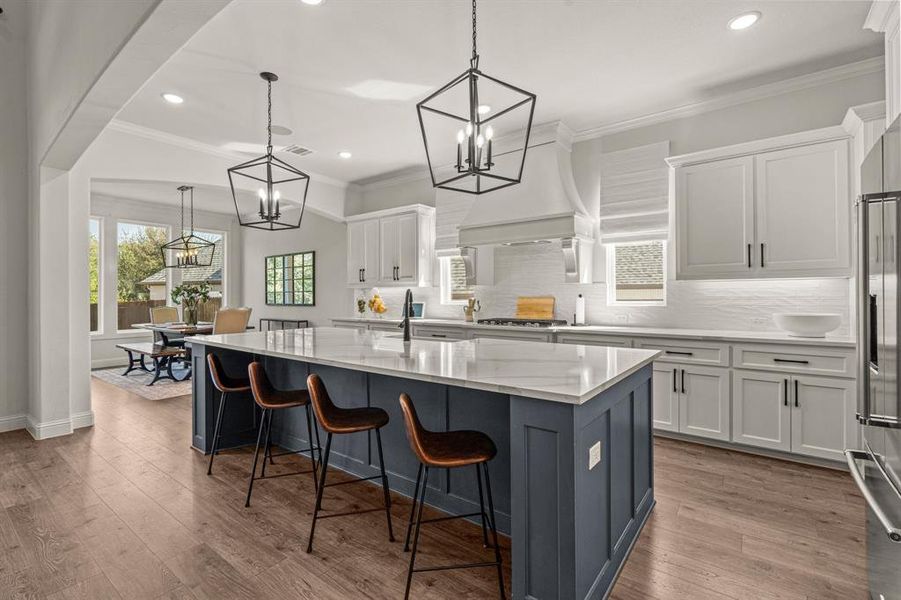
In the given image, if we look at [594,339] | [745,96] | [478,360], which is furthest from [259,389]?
[745,96]

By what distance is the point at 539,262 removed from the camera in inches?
212

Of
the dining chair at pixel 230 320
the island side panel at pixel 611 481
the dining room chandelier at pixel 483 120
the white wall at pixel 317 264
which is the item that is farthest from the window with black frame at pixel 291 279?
the island side panel at pixel 611 481

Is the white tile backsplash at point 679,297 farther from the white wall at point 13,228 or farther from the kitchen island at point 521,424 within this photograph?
the white wall at point 13,228

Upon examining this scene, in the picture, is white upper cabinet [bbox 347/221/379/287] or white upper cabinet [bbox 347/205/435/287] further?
white upper cabinet [bbox 347/221/379/287]

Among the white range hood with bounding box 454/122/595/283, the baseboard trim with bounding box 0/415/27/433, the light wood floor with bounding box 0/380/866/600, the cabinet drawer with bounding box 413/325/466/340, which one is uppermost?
the white range hood with bounding box 454/122/595/283

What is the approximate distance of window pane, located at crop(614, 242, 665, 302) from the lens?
466cm

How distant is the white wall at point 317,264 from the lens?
25.8 ft

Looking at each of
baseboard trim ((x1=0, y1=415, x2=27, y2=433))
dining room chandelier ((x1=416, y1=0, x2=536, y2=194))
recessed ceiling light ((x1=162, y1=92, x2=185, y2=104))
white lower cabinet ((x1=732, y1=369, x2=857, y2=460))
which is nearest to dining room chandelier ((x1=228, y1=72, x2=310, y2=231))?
recessed ceiling light ((x1=162, y1=92, x2=185, y2=104))

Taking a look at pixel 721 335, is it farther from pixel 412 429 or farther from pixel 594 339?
pixel 412 429

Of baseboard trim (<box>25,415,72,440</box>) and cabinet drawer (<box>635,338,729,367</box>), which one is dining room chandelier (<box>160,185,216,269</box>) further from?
cabinet drawer (<box>635,338,729,367</box>)

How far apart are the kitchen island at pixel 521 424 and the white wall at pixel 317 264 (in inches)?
161

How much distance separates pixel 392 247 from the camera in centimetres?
655

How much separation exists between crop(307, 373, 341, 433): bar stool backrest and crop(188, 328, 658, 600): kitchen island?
0.14 m

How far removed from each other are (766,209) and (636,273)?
1.29m
